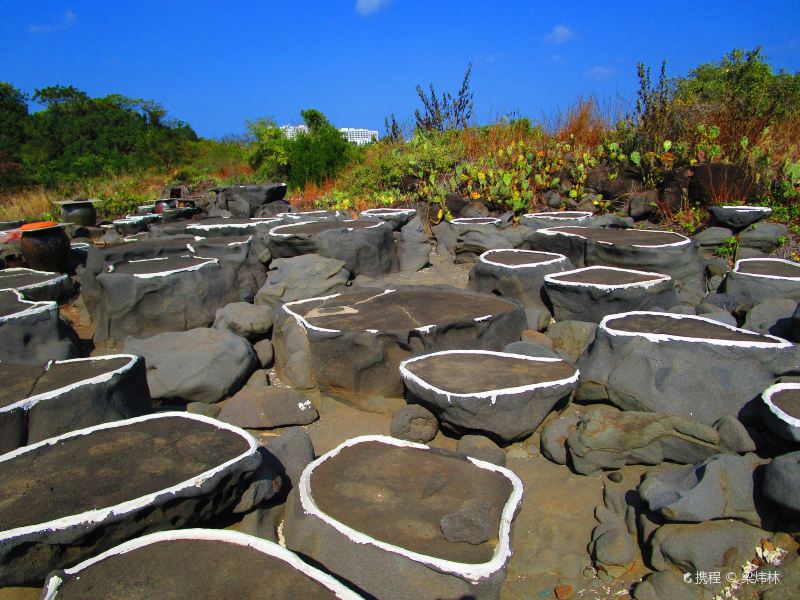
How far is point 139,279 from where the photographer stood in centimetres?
523

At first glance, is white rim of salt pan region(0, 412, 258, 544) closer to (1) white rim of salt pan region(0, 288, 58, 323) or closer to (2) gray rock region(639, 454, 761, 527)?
(2) gray rock region(639, 454, 761, 527)

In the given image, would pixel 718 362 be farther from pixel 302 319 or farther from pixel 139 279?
pixel 139 279

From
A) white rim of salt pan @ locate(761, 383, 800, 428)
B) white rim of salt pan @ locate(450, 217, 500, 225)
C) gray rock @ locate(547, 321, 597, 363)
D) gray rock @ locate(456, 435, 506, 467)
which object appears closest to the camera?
white rim of salt pan @ locate(761, 383, 800, 428)

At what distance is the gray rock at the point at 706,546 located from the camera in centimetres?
238

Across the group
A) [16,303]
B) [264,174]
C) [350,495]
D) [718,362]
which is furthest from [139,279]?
[264,174]

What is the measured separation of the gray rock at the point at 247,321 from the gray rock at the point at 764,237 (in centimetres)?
444

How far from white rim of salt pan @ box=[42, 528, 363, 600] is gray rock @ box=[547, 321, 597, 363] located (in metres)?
2.54

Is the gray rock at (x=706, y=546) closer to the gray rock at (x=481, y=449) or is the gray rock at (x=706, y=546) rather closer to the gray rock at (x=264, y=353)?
the gray rock at (x=481, y=449)

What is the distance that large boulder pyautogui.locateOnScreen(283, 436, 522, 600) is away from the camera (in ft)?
6.86

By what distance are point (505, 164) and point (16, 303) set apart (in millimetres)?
6314

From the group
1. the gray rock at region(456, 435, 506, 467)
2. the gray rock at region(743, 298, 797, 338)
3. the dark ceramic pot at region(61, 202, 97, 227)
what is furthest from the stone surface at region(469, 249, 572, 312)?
the dark ceramic pot at region(61, 202, 97, 227)

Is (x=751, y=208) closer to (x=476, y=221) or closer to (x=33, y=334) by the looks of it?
(x=476, y=221)

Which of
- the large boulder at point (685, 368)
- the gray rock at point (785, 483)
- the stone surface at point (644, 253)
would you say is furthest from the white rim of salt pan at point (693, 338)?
the stone surface at point (644, 253)

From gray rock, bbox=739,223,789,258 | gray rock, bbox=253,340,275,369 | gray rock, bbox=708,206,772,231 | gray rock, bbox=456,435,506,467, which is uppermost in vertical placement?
gray rock, bbox=708,206,772,231
